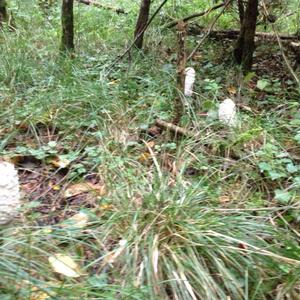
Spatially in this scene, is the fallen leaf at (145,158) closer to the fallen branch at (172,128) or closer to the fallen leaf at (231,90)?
the fallen branch at (172,128)

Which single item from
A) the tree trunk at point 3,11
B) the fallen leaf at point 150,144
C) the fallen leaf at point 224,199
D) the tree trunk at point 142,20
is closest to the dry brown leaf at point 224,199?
the fallen leaf at point 224,199

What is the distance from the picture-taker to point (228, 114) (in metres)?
3.11

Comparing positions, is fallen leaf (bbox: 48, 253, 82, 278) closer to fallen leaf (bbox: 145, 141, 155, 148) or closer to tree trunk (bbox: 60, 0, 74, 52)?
fallen leaf (bbox: 145, 141, 155, 148)

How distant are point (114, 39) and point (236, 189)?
2910 millimetres

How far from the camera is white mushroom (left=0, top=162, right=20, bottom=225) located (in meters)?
2.12

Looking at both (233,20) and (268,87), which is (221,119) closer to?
(268,87)

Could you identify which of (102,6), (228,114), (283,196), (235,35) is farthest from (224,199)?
(102,6)

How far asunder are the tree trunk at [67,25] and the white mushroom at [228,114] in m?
1.79

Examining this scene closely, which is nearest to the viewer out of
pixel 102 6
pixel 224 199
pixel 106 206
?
pixel 106 206

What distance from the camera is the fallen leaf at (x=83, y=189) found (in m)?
2.53

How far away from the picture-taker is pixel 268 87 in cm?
393

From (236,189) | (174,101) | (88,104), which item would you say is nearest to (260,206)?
(236,189)

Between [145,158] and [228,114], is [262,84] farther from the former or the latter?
[145,158]

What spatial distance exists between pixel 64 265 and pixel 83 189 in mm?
707
